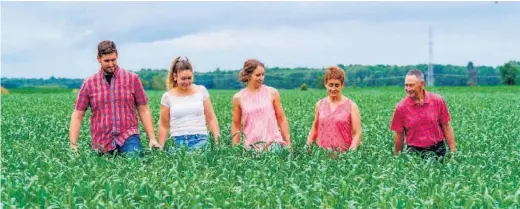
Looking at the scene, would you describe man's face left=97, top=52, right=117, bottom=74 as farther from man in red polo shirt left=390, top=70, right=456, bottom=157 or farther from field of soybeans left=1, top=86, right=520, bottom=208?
man in red polo shirt left=390, top=70, right=456, bottom=157

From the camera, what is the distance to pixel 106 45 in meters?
9.06

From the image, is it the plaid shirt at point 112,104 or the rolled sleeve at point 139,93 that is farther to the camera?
the rolled sleeve at point 139,93

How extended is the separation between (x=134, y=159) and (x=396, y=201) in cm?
368

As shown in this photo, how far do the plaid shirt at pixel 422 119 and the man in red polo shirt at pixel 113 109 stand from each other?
3204 mm

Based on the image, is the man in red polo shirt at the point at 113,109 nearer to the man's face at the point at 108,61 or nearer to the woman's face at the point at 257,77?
the man's face at the point at 108,61

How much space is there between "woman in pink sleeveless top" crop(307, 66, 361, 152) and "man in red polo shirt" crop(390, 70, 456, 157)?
24.4 inches

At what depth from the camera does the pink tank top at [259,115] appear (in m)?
10.3

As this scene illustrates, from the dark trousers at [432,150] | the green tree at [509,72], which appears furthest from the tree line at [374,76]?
the dark trousers at [432,150]

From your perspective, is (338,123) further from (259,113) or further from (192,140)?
(192,140)

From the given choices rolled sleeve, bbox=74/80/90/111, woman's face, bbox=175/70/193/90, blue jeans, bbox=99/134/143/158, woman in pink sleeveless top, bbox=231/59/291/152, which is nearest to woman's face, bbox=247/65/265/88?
woman in pink sleeveless top, bbox=231/59/291/152

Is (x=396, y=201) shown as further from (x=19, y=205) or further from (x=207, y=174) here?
(x=19, y=205)

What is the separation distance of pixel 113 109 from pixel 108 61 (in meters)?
0.72

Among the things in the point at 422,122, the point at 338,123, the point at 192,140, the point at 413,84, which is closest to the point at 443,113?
the point at 422,122

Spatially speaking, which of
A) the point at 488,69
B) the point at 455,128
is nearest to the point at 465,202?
the point at 455,128
